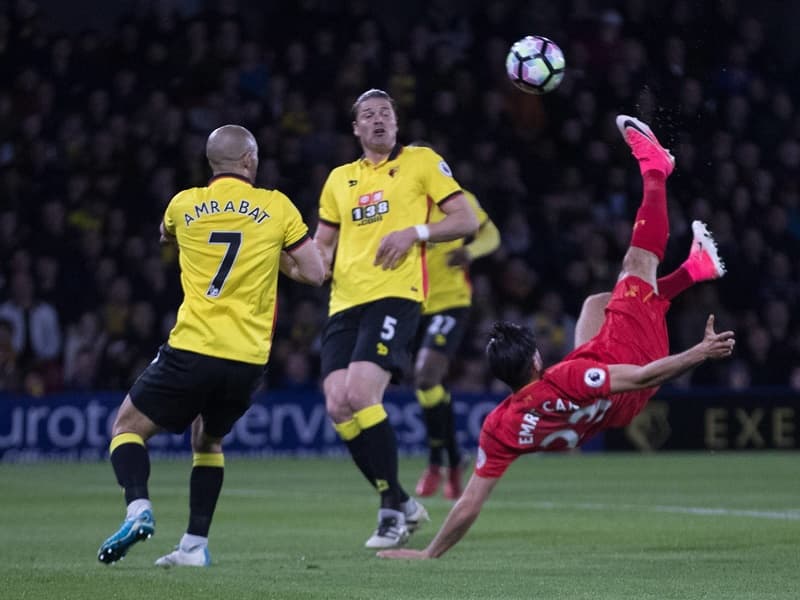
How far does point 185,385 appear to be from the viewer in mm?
7008

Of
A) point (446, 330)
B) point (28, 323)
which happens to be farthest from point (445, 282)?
point (28, 323)

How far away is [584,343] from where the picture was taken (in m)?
7.96

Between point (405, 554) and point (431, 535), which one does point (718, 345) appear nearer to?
point (405, 554)

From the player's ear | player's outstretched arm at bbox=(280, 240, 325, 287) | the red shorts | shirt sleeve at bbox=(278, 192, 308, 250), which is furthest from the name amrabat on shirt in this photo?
the red shorts

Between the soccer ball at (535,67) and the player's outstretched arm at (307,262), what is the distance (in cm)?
245

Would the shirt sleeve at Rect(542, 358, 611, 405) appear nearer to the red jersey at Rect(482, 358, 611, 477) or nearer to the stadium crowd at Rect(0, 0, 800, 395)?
the red jersey at Rect(482, 358, 611, 477)

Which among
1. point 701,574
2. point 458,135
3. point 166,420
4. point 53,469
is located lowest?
point 53,469

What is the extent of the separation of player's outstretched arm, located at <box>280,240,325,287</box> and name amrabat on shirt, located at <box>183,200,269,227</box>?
0.74 ft

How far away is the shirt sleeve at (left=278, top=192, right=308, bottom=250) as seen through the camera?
721 centimetres

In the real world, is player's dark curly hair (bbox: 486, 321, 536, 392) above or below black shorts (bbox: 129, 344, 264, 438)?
above

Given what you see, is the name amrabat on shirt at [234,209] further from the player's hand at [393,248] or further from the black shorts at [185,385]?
the player's hand at [393,248]

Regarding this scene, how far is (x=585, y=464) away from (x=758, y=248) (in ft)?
12.9

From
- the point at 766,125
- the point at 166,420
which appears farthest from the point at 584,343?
the point at 766,125

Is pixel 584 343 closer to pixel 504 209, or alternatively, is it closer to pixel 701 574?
→ pixel 701 574
